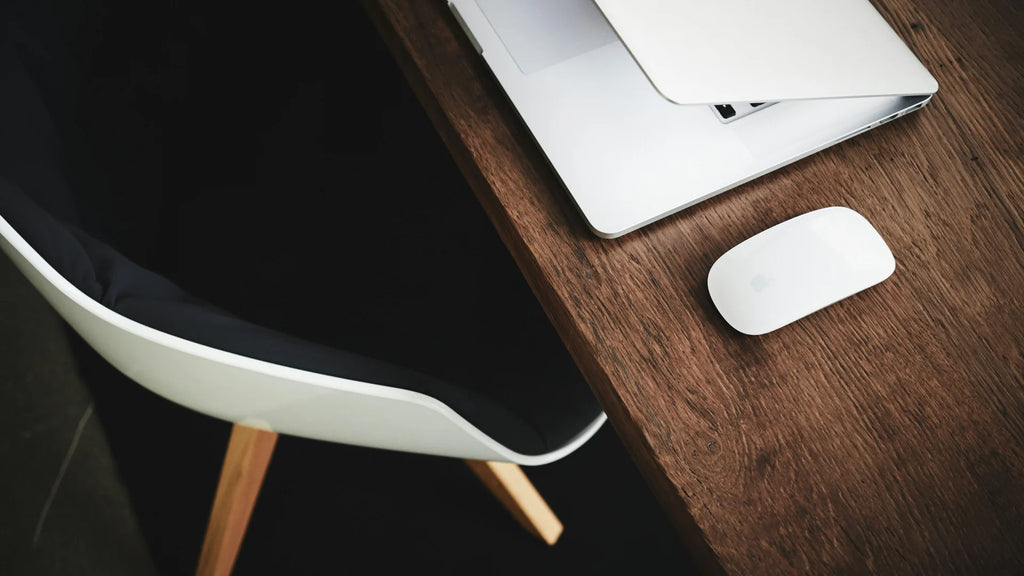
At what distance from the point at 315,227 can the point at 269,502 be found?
0.58 metres

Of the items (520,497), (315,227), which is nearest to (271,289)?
(315,227)

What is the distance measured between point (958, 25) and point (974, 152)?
14cm

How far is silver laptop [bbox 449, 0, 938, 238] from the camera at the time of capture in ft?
1.84

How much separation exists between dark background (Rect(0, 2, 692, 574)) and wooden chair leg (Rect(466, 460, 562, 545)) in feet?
0.17

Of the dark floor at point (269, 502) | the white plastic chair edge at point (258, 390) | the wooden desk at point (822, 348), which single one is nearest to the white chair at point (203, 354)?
the white plastic chair edge at point (258, 390)

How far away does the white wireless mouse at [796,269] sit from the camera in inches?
22.5

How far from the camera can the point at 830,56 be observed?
59 centimetres

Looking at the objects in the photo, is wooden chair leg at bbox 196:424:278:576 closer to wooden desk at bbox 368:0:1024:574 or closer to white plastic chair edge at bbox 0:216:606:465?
white plastic chair edge at bbox 0:216:606:465

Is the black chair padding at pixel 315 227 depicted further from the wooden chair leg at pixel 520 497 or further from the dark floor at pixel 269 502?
the dark floor at pixel 269 502

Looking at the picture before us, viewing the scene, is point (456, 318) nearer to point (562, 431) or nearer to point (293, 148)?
point (562, 431)

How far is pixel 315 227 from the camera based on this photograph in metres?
0.87

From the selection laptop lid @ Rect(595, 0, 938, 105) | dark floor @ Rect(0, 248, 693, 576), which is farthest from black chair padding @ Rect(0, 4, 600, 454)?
dark floor @ Rect(0, 248, 693, 576)

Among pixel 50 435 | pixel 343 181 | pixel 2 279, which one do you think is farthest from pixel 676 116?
pixel 2 279

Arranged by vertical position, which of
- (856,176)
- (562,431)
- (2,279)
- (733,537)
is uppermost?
(856,176)
